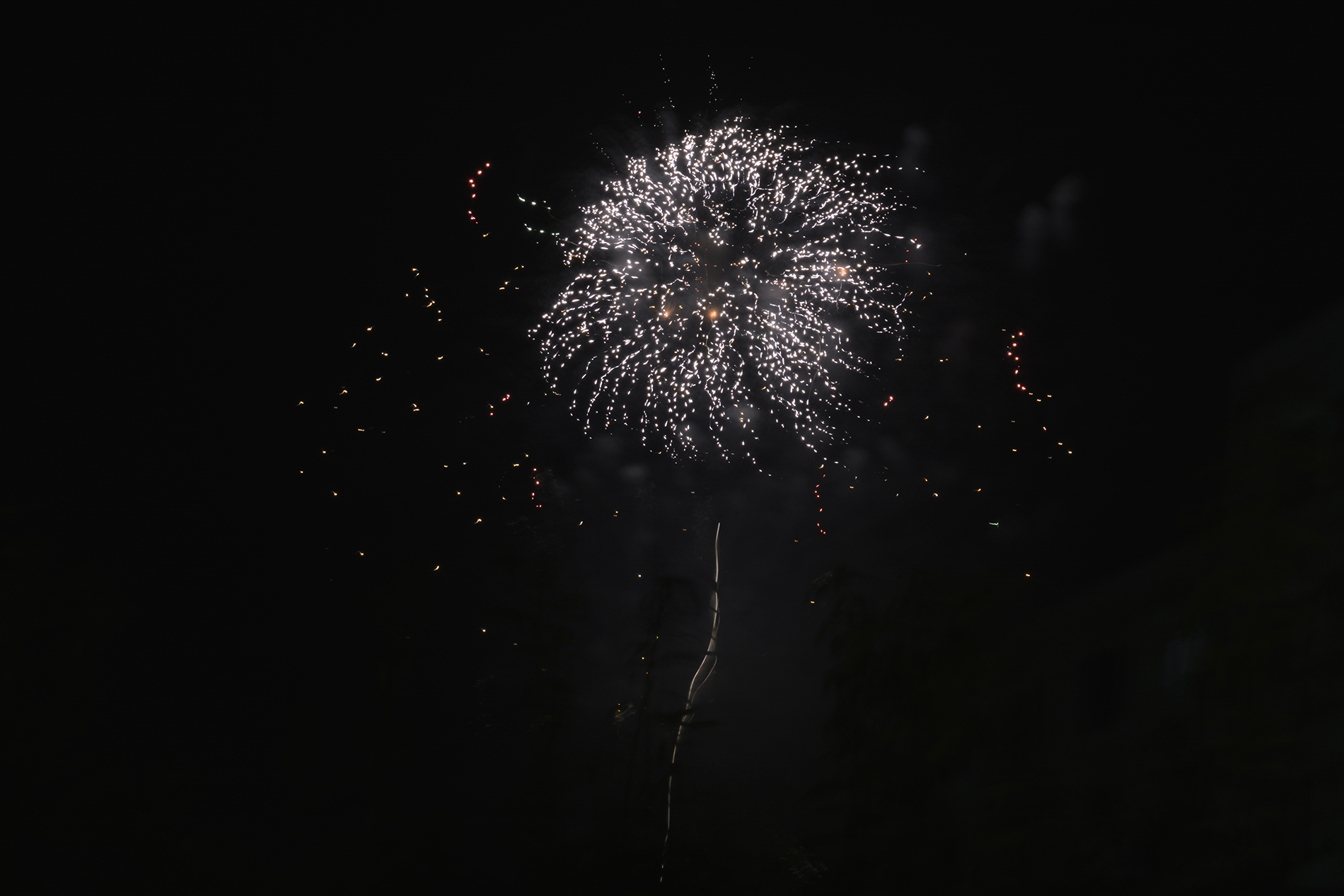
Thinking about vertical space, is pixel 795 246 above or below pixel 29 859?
above

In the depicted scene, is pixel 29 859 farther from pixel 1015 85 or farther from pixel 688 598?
pixel 1015 85

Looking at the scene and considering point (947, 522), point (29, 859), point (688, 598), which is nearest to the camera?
point (29, 859)

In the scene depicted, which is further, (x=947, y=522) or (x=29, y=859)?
(x=947, y=522)

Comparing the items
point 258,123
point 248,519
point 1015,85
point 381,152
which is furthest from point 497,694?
point 1015,85

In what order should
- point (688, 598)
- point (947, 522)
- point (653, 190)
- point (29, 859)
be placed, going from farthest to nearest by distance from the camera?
point (947, 522) → point (688, 598) → point (653, 190) → point (29, 859)

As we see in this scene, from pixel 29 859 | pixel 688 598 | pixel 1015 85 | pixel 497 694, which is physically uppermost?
pixel 1015 85

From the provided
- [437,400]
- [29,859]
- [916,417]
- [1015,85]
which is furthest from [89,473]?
[1015,85]
